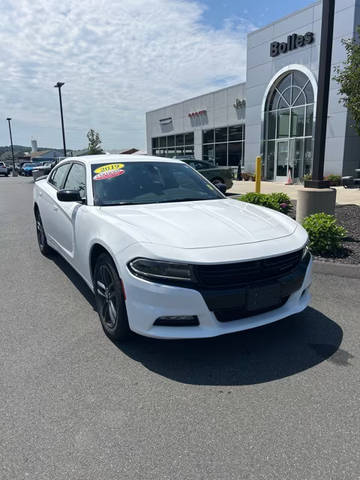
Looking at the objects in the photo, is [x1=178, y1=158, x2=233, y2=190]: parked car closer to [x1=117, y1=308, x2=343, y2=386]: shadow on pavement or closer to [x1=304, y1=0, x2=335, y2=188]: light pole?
[x1=304, y1=0, x2=335, y2=188]: light pole

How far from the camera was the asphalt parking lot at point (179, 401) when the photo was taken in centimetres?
206

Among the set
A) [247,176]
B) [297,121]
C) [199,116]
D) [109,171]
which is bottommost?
[247,176]

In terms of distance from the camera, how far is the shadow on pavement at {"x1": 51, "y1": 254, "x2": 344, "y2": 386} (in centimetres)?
286

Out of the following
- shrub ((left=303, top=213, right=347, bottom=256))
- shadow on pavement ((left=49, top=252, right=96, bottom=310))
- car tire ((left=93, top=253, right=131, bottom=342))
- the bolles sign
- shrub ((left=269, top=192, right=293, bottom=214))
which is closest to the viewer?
car tire ((left=93, top=253, right=131, bottom=342))

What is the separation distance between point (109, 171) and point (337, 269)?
3221 mm

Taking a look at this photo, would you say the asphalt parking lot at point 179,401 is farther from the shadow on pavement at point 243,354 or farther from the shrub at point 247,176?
the shrub at point 247,176

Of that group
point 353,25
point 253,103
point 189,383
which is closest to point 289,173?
point 253,103

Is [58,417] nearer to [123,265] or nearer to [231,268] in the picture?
[123,265]

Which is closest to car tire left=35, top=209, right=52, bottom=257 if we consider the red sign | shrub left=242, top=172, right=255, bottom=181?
shrub left=242, top=172, right=255, bottom=181

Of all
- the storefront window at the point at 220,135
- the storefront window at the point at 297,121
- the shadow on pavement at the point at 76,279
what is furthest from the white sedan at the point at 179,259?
the storefront window at the point at 220,135

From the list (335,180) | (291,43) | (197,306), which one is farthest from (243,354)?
(291,43)

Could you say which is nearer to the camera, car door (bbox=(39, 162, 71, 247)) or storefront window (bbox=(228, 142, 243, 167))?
car door (bbox=(39, 162, 71, 247))

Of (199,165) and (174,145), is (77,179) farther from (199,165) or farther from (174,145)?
(174,145)

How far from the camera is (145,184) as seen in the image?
4.24m
